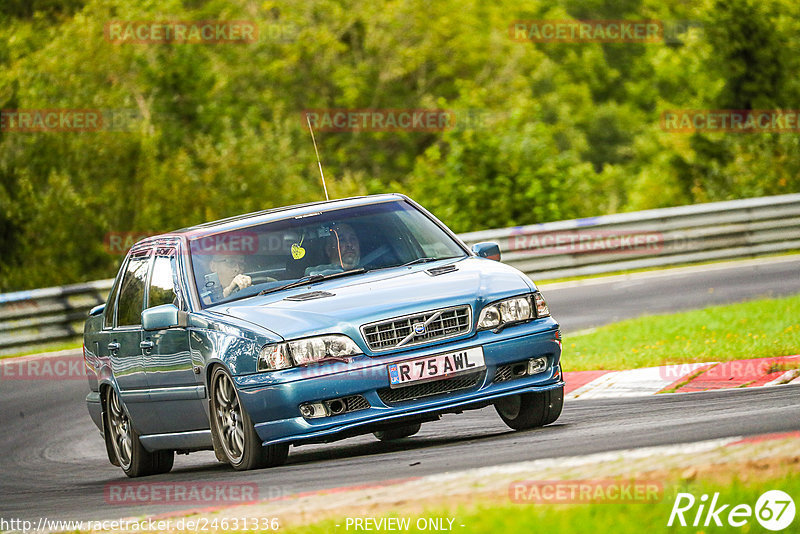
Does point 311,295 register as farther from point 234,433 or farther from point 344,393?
point 234,433

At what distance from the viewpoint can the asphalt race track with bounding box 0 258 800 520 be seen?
24.0 feet

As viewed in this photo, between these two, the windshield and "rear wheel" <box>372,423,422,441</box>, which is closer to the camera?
the windshield

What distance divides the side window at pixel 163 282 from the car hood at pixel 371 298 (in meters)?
0.66

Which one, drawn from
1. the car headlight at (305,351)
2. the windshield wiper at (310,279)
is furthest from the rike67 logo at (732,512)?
the windshield wiper at (310,279)

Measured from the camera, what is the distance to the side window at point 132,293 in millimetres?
9997

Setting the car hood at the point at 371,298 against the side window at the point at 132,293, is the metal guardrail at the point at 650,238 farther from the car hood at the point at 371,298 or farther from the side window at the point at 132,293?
the car hood at the point at 371,298

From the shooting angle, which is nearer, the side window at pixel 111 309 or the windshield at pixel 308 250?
the windshield at pixel 308 250

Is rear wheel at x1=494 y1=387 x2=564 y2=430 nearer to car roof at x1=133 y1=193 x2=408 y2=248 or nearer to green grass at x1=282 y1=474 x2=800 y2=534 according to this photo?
car roof at x1=133 y1=193 x2=408 y2=248

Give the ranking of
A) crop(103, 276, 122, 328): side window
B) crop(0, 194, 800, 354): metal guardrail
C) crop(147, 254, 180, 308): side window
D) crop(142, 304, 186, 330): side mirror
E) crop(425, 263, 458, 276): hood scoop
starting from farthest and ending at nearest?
1. crop(0, 194, 800, 354): metal guardrail
2. crop(103, 276, 122, 328): side window
3. crop(147, 254, 180, 308): side window
4. crop(142, 304, 186, 330): side mirror
5. crop(425, 263, 458, 276): hood scoop

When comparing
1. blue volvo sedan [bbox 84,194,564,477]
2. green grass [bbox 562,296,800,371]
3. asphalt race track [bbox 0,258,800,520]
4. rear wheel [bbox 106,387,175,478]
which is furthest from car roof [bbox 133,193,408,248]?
green grass [bbox 562,296,800,371]

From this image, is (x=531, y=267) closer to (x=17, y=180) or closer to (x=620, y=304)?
(x=620, y=304)

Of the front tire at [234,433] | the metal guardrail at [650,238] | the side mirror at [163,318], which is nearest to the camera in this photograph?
the front tire at [234,433]

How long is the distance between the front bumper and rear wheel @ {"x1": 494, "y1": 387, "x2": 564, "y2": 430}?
527mm

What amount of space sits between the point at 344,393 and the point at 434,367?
534 mm
